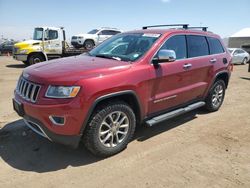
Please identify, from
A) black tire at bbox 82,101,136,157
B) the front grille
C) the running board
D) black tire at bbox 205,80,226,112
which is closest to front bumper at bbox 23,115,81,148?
black tire at bbox 82,101,136,157

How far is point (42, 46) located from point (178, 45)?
1251cm

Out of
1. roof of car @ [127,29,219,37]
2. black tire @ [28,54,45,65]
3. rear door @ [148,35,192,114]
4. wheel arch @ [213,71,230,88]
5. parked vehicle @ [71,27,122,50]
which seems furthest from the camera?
parked vehicle @ [71,27,122,50]

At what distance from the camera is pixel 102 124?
3820 mm

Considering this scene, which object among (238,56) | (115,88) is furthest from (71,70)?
(238,56)

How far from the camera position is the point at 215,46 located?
241 inches

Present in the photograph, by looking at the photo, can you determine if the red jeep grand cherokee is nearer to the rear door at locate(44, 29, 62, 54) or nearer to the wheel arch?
the wheel arch

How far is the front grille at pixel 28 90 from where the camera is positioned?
361cm

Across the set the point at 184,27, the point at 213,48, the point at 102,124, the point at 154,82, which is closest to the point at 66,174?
the point at 102,124

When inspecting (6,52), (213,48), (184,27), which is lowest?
(6,52)

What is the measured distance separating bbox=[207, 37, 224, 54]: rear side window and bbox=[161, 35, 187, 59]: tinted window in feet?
3.56

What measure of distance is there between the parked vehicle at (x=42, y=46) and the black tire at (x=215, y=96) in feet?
39.5

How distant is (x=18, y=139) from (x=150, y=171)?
2356 mm

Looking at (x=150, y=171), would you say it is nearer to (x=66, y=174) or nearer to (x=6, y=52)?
(x=66, y=174)

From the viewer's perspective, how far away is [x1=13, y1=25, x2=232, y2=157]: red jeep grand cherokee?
3477 mm
